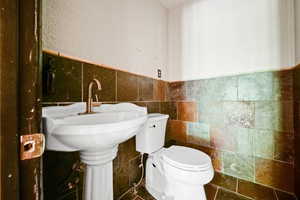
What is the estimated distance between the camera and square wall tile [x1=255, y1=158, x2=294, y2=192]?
116cm

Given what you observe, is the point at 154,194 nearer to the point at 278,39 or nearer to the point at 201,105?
the point at 201,105

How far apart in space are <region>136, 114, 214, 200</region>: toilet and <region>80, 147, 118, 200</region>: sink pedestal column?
0.51 m

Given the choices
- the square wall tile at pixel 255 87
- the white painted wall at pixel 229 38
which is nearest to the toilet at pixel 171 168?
the square wall tile at pixel 255 87

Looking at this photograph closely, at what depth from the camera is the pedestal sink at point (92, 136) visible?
0.52 m

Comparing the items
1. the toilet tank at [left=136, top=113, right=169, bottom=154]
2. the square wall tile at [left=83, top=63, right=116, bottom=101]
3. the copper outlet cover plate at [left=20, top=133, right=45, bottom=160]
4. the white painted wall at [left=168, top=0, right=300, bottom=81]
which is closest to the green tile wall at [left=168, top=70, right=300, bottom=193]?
the white painted wall at [left=168, top=0, right=300, bottom=81]

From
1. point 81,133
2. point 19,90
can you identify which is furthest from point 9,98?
point 81,133

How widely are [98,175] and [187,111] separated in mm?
1270

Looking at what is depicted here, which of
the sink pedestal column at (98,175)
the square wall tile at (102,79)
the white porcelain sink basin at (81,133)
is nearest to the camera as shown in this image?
the white porcelain sink basin at (81,133)

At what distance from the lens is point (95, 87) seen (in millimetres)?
980

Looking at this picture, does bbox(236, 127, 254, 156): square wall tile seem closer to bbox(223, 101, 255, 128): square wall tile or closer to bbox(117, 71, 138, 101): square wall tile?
bbox(223, 101, 255, 128): square wall tile

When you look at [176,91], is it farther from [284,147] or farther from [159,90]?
[284,147]

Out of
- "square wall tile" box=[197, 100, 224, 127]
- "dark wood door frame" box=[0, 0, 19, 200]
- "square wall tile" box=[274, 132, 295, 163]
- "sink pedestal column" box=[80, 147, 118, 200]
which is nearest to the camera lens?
"dark wood door frame" box=[0, 0, 19, 200]

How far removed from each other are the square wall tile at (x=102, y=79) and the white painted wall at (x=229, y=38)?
39.0 inches

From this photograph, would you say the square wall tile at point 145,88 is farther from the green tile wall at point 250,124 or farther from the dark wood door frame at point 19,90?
the dark wood door frame at point 19,90
